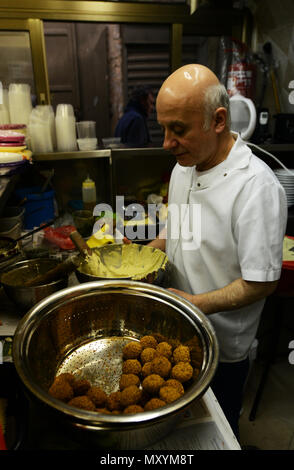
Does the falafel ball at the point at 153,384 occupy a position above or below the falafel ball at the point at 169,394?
below

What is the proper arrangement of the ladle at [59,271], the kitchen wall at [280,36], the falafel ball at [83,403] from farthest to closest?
the kitchen wall at [280,36]
the ladle at [59,271]
the falafel ball at [83,403]

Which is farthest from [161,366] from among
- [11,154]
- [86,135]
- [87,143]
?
[86,135]

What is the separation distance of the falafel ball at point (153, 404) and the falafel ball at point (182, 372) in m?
0.10

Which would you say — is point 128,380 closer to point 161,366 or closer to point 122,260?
point 161,366

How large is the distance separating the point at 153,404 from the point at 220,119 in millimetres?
1061

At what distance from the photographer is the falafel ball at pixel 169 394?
2.74 feet

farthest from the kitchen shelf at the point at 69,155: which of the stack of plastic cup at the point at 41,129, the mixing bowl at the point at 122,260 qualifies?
the mixing bowl at the point at 122,260

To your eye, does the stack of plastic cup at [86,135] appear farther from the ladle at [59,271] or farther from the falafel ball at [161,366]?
the falafel ball at [161,366]

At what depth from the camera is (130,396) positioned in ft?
Result: 2.83

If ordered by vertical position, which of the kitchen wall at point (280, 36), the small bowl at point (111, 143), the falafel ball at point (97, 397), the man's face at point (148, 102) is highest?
the kitchen wall at point (280, 36)

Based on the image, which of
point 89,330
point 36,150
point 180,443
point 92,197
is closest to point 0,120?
point 36,150

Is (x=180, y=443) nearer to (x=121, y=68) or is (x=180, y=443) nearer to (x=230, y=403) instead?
(x=230, y=403)

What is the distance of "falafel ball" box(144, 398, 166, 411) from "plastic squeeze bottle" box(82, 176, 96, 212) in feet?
6.54
